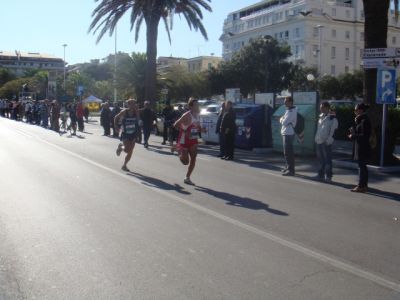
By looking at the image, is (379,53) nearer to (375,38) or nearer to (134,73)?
(375,38)

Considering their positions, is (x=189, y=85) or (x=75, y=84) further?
(x=75, y=84)

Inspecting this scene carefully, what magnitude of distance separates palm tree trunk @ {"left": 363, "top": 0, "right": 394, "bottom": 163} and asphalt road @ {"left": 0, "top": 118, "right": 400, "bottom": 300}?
9.16 ft

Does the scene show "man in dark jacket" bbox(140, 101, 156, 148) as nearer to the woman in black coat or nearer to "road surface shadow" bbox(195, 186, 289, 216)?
"road surface shadow" bbox(195, 186, 289, 216)

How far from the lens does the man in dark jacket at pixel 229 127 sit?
16109 millimetres

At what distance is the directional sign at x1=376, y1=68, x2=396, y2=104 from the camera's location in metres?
14.0

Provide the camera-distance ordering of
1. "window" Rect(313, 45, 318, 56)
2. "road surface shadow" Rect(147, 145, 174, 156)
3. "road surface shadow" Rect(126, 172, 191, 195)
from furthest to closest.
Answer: "window" Rect(313, 45, 318, 56), "road surface shadow" Rect(147, 145, 174, 156), "road surface shadow" Rect(126, 172, 191, 195)

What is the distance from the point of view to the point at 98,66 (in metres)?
150

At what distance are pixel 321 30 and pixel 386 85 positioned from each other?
3208 inches

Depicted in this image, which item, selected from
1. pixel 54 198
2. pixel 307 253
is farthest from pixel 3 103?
pixel 307 253

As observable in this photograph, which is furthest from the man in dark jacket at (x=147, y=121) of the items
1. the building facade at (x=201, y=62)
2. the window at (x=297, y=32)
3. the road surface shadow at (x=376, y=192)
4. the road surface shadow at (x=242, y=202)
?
the building facade at (x=201, y=62)

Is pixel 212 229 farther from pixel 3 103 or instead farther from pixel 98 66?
pixel 98 66

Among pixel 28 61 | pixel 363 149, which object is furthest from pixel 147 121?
pixel 28 61

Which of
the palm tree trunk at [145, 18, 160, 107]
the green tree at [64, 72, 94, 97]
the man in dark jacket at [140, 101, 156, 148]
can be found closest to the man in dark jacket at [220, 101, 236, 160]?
the man in dark jacket at [140, 101, 156, 148]

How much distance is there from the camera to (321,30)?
9188 centimetres
